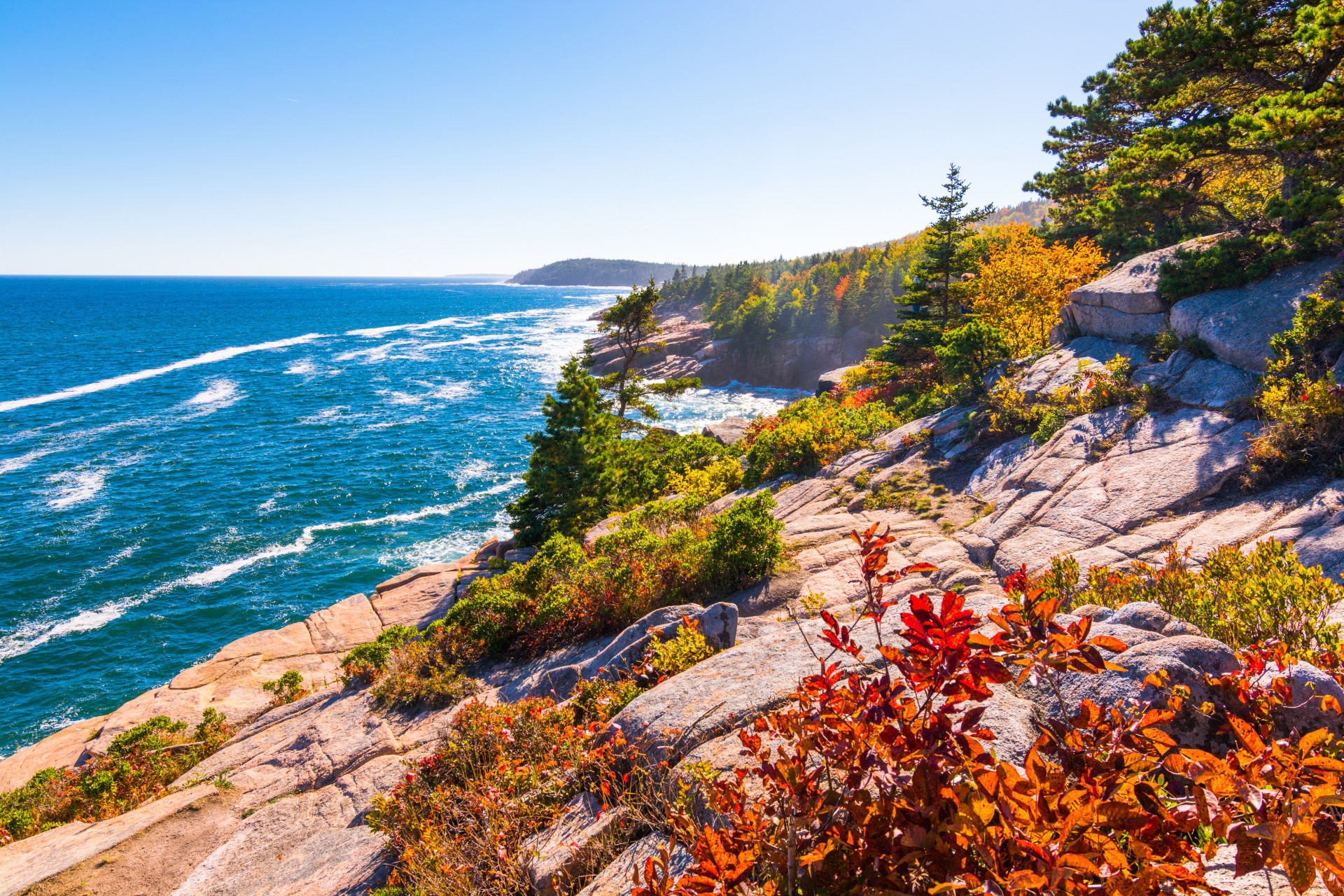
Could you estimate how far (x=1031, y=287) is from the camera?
750 inches

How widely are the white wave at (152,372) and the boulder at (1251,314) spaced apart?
3142 inches

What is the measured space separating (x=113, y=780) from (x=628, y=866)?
13357 mm

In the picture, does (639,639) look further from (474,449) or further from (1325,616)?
(474,449)

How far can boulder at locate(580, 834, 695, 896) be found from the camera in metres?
3.90

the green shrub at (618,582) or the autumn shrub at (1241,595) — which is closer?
the autumn shrub at (1241,595)

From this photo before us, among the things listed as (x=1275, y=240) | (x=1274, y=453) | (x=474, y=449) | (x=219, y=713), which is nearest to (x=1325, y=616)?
(x=1274, y=453)

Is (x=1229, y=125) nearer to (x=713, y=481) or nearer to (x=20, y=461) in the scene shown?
(x=713, y=481)

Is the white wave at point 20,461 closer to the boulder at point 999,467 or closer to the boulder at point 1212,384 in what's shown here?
the boulder at point 999,467

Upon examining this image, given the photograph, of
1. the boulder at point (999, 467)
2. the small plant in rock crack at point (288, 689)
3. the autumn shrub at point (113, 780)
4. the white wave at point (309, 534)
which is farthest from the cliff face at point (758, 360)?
the autumn shrub at point (113, 780)

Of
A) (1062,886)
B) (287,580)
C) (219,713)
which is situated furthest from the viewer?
(287,580)

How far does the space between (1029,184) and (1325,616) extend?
1304 inches

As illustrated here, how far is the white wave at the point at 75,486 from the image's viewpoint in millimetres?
31547

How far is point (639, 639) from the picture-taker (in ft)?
26.3

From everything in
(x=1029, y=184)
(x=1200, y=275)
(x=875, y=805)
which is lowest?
(x=875, y=805)
